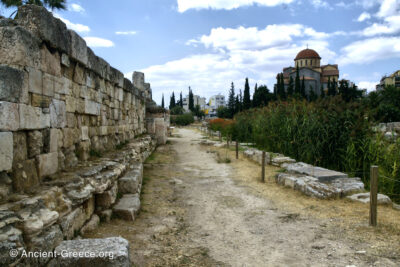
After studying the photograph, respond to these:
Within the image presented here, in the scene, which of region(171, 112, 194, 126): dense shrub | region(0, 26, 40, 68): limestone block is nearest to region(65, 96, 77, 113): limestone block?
region(0, 26, 40, 68): limestone block

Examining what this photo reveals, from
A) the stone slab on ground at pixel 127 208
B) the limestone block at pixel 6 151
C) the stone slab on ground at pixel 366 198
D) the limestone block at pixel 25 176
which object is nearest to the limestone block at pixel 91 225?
the stone slab on ground at pixel 127 208

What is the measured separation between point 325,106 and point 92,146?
6.54m

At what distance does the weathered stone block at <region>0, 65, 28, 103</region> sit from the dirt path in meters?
1.87

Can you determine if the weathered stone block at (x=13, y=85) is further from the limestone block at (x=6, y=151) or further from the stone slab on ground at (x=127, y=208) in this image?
the stone slab on ground at (x=127, y=208)

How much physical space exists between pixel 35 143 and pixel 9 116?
569mm

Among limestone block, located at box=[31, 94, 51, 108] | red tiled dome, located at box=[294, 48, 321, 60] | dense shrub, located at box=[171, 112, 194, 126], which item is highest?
red tiled dome, located at box=[294, 48, 321, 60]

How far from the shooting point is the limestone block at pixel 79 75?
4.77 m

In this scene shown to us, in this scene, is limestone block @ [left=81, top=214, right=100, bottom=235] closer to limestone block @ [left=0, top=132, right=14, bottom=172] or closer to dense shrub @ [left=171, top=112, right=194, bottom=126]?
limestone block @ [left=0, top=132, right=14, bottom=172]

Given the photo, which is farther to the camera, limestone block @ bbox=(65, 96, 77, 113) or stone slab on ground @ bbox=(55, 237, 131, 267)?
limestone block @ bbox=(65, 96, 77, 113)

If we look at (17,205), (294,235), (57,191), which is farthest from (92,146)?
(294,235)

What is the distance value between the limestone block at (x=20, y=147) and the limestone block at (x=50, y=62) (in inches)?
37.3

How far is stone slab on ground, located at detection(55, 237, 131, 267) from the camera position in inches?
98.0

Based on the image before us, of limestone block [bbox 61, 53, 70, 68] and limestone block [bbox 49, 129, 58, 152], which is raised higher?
limestone block [bbox 61, 53, 70, 68]

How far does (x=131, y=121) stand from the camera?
9852mm
